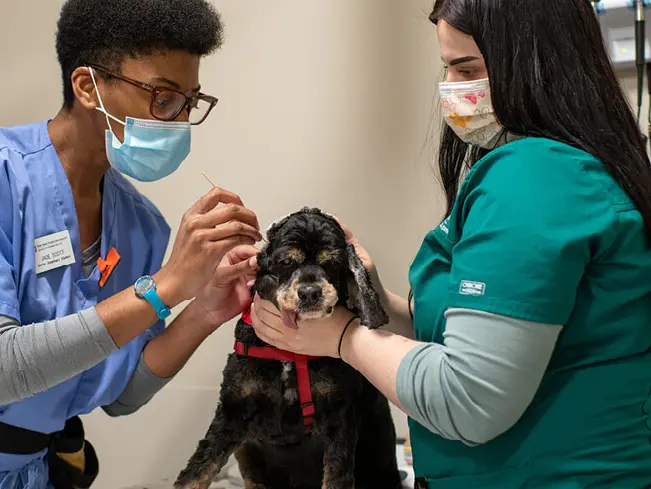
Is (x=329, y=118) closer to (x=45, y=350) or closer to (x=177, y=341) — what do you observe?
(x=177, y=341)

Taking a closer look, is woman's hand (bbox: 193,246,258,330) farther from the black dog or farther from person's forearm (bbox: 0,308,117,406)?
person's forearm (bbox: 0,308,117,406)

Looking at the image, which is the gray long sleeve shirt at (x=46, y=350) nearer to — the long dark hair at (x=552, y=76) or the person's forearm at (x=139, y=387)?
the person's forearm at (x=139, y=387)

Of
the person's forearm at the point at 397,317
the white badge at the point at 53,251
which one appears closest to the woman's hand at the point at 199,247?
the white badge at the point at 53,251

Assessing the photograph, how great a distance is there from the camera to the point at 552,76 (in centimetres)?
99

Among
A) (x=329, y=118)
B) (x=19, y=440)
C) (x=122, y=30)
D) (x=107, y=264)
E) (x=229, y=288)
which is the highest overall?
(x=122, y=30)

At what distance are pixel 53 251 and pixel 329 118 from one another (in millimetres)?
974

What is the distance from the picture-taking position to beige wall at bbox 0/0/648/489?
1.99 meters

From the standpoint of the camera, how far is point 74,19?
54.9 inches

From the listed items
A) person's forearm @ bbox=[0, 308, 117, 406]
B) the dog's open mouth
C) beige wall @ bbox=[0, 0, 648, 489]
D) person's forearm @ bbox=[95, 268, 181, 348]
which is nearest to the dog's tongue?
the dog's open mouth

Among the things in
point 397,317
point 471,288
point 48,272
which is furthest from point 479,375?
point 48,272

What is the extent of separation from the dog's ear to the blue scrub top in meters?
0.61

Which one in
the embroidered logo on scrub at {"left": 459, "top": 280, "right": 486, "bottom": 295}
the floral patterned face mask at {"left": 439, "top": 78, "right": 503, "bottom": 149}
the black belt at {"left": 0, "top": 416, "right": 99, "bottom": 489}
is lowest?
the black belt at {"left": 0, "top": 416, "right": 99, "bottom": 489}

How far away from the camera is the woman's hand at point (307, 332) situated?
1197 mm

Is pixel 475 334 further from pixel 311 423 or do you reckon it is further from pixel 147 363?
pixel 147 363
